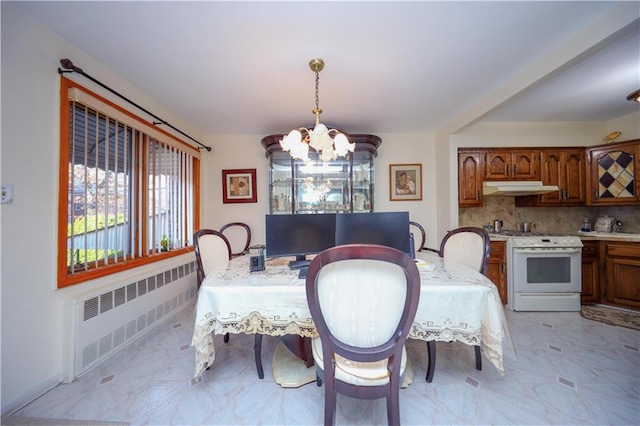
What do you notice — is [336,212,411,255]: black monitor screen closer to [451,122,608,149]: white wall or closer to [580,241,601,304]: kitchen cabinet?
[451,122,608,149]: white wall

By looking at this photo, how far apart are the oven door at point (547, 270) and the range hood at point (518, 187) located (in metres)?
0.72

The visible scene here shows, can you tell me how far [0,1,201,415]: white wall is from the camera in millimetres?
1261

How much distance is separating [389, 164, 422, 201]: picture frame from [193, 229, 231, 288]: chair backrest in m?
2.39

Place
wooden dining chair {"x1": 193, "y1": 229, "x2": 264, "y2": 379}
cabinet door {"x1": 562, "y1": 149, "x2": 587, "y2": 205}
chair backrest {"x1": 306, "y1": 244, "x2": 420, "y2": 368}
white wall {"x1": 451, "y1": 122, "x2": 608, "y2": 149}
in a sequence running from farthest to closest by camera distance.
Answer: white wall {"x1": 451, "y1": 122, "x2": 608, "y2": 149}, cabinet door {"x1": 562, "y1": 149, "x2": 587, "y2": 205}, wooden dining chair {"x1": 193, "y1": 229, "x2": 264, "y2": 379}, chair backrest {"x1": 306, "y1": 244, "x2": 420, "y2": 368}

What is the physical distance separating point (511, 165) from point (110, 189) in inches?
175

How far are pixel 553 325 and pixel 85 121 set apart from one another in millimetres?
4498

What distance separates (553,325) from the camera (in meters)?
2.25

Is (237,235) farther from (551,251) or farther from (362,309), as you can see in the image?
(551,251)

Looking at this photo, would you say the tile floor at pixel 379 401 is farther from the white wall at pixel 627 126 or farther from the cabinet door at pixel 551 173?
the white wall at pixel 627 126

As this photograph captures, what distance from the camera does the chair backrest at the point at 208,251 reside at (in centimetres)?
180

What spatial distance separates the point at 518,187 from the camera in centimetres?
280

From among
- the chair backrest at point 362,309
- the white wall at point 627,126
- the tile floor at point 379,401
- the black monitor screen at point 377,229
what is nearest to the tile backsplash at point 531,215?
the white wall at point 627,126

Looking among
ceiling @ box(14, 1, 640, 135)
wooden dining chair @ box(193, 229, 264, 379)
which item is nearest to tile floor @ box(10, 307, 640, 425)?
wooden dining chair @ box(193, 229, 264, 379)

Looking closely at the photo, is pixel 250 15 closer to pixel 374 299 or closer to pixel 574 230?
pixel 374 299
